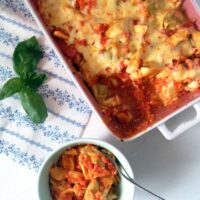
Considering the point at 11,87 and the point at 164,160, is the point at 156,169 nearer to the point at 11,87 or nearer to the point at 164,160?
the point at 164,160

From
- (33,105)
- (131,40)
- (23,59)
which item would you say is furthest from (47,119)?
(131,40)

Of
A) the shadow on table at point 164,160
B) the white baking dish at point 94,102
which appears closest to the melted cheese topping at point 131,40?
the white baking dish at point 94,102

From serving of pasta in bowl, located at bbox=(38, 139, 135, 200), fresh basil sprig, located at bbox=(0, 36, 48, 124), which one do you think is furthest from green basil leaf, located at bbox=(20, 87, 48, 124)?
serving of pasta in bowl, located at bbox=(38, 139, 135, 200)

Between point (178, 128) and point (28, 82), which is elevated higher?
point (28, 82)

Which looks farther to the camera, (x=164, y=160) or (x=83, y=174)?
(x=164, y=160)

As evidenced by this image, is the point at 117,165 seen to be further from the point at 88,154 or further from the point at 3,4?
the point at 3,4

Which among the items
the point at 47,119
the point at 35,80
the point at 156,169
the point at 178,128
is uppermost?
the point at 35,80
